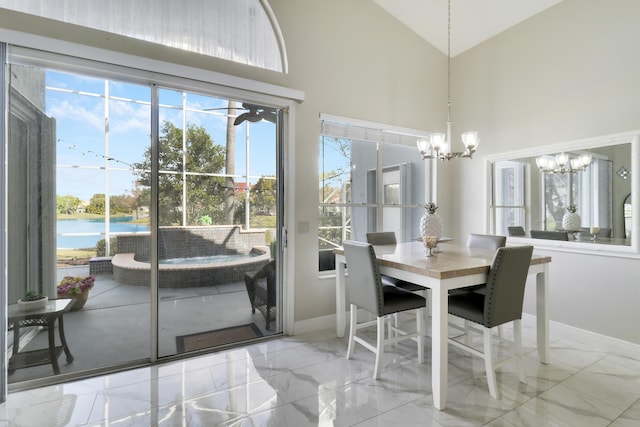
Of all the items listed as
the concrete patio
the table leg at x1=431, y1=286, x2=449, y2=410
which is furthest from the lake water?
the table leg at x1=431, y1=286, x2=449, y2=410

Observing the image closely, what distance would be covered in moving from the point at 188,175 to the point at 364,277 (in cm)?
175

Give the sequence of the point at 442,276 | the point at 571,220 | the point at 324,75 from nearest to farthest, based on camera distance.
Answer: the point at 442,276
the point at 571,220
the point at 324,75

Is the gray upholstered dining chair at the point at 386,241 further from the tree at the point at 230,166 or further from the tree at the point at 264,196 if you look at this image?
the tree at the point at 230,166

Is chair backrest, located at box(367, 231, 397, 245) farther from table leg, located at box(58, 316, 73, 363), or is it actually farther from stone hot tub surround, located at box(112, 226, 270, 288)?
table leg, located at box(58, 316, 73, 363)

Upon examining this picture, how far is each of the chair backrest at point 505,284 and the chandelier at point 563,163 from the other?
5.19 feet

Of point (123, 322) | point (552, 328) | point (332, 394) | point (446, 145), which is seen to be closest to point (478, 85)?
point (446, 145)

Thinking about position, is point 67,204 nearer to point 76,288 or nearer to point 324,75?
point 76,288

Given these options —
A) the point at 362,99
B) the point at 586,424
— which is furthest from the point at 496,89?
the point at 586,424

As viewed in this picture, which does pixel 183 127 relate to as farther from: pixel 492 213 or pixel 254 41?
pixel 492 213

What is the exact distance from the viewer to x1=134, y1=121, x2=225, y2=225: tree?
2525mm

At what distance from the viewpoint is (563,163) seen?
3.16 m

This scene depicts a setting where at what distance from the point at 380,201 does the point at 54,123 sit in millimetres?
3223

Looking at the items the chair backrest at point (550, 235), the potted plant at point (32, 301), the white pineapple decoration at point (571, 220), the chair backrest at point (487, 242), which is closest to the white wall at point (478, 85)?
the chair backrest at point (550, 235)

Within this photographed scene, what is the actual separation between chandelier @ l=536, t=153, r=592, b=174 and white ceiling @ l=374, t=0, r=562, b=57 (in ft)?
5.34
